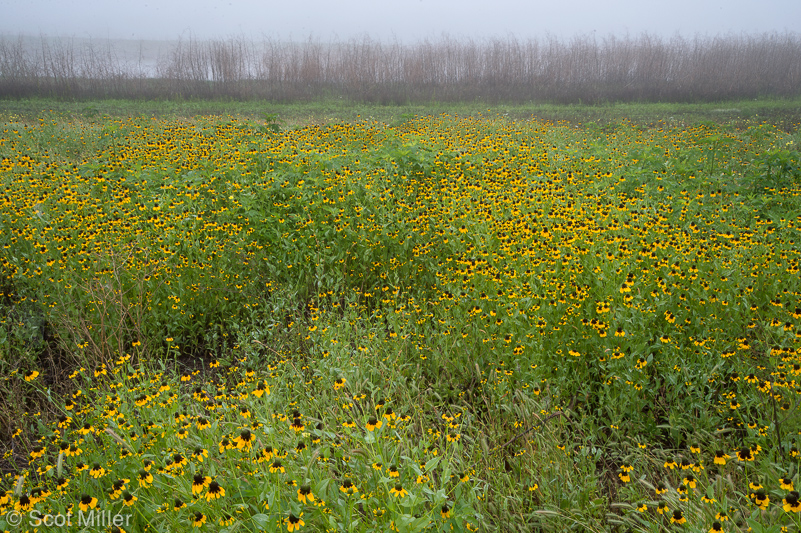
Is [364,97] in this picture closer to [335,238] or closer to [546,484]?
[335,238]

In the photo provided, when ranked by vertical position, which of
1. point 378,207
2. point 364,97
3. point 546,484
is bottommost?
point 546,484

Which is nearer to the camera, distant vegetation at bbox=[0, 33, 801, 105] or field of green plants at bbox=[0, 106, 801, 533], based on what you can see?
field of green plants at bbox=[0, 106, 801, 533]

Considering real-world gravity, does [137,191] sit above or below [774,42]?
below

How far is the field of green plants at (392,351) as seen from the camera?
5.67 feet

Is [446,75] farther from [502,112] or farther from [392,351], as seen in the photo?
[392,351]

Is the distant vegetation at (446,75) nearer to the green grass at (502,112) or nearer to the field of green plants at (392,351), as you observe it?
the green grass at (502,112)

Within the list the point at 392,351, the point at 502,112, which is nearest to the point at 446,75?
the point at 502,112

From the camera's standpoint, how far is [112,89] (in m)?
29.2

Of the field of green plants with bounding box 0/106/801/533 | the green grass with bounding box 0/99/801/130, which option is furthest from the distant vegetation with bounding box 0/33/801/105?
the field of green plants with bounding box 0/106/801/533

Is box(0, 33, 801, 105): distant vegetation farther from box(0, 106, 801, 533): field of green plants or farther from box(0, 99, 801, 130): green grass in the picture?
box(0, 106, 801, 533): field of green plants

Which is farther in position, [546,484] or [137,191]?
[137,191]

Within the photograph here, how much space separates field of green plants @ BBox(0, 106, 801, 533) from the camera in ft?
5.67

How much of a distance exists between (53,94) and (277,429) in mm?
34700

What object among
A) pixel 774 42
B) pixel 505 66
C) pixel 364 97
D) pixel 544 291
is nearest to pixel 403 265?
pixel 544 291
